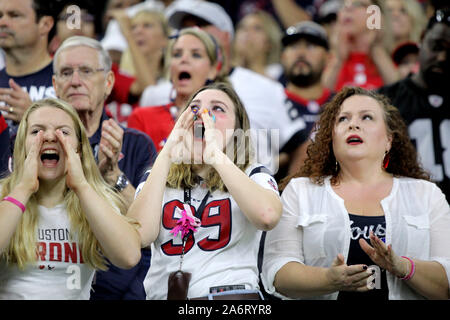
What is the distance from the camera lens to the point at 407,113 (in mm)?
4547

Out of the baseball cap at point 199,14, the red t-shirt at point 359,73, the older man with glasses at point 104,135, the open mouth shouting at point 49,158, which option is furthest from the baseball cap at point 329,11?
the open mouth shouting at point 49,158

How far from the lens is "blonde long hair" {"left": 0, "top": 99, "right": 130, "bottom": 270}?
9.80 feet

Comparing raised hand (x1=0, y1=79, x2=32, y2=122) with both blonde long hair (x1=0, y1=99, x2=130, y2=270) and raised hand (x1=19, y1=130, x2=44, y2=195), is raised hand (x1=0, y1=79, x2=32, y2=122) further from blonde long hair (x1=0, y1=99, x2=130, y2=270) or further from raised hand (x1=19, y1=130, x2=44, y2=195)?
raised hand (x1=19, y1=130, x2=44, y2=195)

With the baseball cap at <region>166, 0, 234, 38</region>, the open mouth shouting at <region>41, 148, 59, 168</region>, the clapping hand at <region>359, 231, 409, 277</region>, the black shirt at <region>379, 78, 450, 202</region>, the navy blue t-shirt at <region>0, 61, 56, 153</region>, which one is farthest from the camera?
the baseball cap at <region>166, 0, 234, 38</region>

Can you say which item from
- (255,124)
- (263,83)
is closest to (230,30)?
(263,83)

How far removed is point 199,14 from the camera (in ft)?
18.3

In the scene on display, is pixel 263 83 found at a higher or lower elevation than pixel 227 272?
higher

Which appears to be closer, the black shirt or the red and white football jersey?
the red and white football jersey

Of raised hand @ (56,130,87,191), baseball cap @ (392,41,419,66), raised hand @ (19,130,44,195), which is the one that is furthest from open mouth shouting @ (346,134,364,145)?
baseball cap @ (392,41,419,66)

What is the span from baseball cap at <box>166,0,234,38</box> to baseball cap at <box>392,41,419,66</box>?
4.59ft

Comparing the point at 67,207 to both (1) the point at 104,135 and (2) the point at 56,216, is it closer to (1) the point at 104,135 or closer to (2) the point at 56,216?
(2) the point at 56,216
